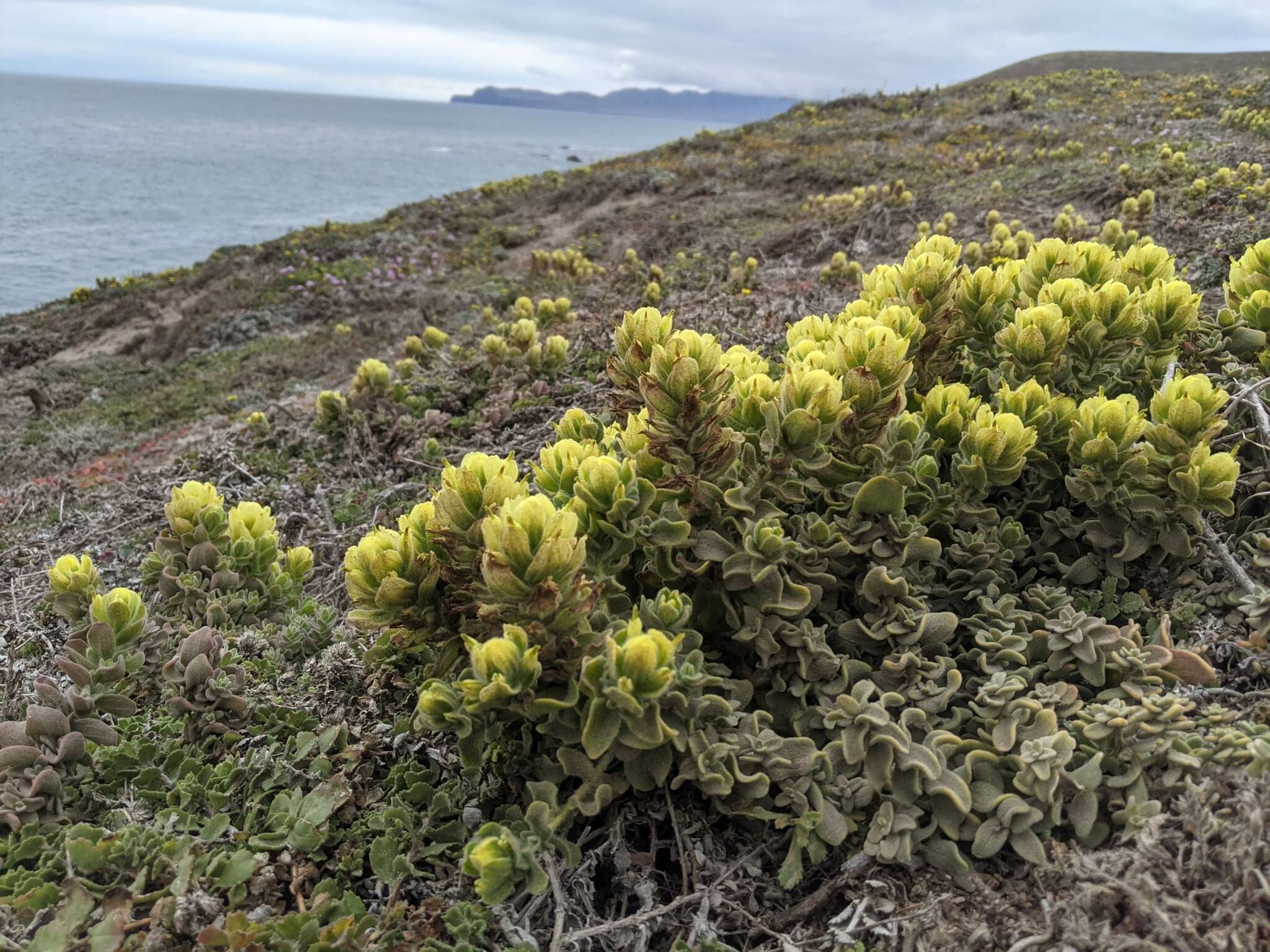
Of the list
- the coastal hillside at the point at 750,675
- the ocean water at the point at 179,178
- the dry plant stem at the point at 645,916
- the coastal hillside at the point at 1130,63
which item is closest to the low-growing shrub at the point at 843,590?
the coastal hillside at the point at 750,675

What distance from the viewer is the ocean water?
72.7ft

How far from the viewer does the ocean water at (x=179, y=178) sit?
22.2 metres

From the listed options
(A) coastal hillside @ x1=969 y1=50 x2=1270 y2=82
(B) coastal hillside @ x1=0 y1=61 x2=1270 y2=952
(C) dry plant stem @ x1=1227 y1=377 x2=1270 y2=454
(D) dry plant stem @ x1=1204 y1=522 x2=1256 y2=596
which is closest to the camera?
(B) coastal hillside @ x1=0 y1=61 x2=1270 y2=952

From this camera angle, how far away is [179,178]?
131ft

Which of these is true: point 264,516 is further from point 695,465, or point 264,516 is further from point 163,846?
point 695,465

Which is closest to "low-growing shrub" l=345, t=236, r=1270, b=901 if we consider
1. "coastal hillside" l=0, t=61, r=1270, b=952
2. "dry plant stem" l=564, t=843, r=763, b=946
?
"coastal hillside" l=0, t=61, r=1270, b=952

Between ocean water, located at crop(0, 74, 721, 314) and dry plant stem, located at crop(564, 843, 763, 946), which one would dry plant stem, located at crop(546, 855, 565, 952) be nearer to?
dry plant stem, located at crop(564, 843, 763, 946)

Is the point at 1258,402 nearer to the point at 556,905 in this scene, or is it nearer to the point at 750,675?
the point at 750,675

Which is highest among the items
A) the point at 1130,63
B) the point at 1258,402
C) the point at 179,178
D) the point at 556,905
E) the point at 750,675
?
the point at 1130,63

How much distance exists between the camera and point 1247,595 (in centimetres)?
178

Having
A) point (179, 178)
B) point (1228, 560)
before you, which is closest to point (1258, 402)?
point (1228, 560)

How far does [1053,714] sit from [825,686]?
1.50 ft

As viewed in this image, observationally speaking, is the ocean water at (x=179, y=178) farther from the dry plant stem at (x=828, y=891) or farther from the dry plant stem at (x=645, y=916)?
the dry plant stem at (x=828, y=891)

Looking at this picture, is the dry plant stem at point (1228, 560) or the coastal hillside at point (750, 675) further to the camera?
the dry plant stem at point (1228, 560)
